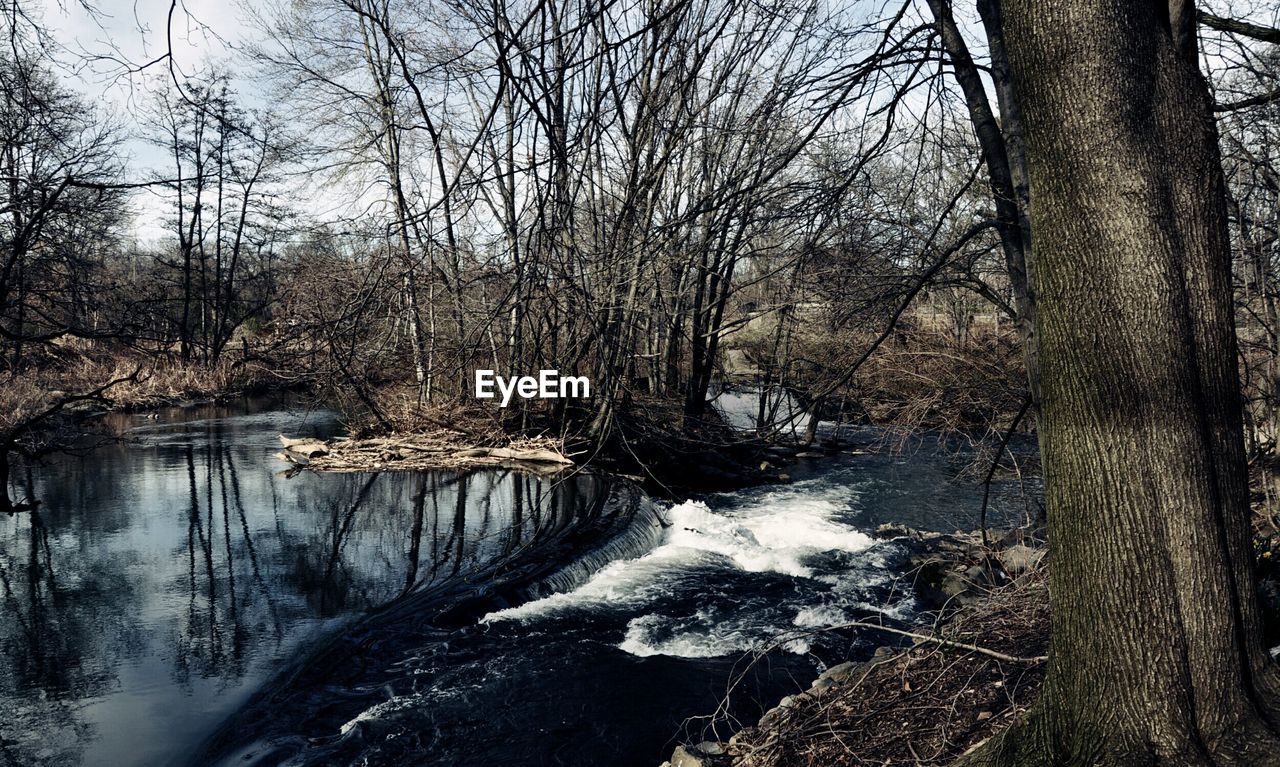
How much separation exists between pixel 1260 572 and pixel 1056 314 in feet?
10.4

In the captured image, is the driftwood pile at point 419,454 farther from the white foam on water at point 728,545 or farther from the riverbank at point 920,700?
the riverbank at point 920,700

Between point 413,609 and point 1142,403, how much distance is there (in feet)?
19.9

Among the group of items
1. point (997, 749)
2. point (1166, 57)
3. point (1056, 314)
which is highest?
point (1166, 57)

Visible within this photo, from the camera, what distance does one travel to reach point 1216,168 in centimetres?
269

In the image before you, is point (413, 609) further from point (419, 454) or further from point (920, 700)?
point (419, 454)

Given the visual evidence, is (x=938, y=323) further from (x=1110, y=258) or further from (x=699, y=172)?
(x=1110, y=258)

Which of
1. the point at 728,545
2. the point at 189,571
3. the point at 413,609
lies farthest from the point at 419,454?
the point at 413,609

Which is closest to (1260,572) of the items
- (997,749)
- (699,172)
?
(997,749)

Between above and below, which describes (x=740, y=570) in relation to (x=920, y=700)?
below

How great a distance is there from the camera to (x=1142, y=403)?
2.58 meters

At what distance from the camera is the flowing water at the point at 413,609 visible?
527 centimetres

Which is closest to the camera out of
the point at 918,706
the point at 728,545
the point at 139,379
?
the point at 918,706

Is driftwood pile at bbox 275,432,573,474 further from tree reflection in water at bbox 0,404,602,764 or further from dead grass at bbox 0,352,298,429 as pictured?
dead grass at bbox 0,352,298,429

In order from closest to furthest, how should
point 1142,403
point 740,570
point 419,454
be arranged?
point 1142,403 → point 740,570 → point 419,454
